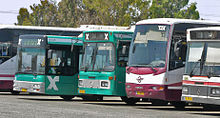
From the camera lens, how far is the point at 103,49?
78.8 feet

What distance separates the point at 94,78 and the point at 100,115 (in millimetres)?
7226

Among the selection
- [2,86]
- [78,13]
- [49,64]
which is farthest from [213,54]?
[78,13]

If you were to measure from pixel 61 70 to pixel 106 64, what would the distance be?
3.40 meters

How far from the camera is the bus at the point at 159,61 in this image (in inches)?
844

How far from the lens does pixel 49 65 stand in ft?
86.5

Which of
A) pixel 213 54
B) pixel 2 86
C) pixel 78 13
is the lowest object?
pixel 2 86

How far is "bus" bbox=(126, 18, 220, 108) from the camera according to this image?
21.4 meters

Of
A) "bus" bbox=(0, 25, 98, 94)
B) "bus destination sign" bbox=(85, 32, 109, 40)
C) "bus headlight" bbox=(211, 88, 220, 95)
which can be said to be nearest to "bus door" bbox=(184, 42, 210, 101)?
"bus headlight" bbox=(211, 88, 220, 95)

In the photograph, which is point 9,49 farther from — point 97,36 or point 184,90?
point 184,90

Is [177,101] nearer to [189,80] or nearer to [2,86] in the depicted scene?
[189,80]

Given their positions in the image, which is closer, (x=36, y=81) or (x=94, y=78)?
(x=94, y=78)

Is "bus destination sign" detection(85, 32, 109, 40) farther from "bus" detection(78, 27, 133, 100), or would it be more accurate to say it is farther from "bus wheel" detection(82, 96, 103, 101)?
"bus wheel" detection(82, 96, 103, 101)

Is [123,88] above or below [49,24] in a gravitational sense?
below

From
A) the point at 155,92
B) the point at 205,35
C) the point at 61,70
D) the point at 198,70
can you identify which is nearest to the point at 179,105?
the point at 155,92
